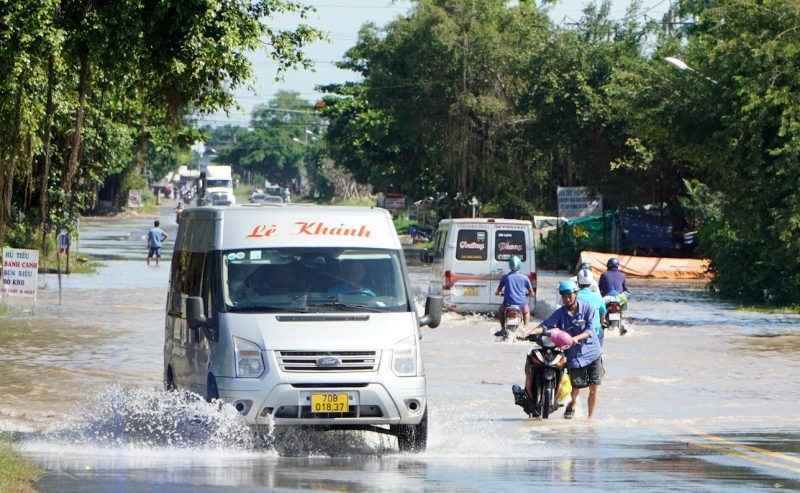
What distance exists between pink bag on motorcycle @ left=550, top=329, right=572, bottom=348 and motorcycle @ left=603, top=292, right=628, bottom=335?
8.76 metres

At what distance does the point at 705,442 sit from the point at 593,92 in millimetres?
36162

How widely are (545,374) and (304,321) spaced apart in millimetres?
3947

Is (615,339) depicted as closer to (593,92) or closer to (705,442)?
(705,442)

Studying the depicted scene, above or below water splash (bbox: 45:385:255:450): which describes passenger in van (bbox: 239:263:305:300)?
above

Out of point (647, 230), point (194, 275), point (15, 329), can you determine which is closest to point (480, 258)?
point (15, 329)

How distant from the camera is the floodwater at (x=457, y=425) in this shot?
9414mm

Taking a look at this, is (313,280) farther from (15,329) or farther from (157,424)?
(15,329)

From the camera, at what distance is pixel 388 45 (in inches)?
2222

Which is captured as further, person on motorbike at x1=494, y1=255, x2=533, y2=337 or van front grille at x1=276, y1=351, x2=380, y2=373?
person on motorbike at x1=494, y1=255, x2=533, y2=337

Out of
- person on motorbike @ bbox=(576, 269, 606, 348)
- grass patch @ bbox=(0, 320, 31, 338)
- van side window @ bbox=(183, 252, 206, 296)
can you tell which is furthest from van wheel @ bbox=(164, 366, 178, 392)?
grass patch @ bbox=(0, 320, 31, 338)

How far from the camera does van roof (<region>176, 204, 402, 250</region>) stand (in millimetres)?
11352

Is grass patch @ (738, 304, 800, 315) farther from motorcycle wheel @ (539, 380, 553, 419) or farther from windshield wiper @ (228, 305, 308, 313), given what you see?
windshield wiper @ (228, 305, 308, 313)

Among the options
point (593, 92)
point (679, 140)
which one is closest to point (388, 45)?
point (593, 92)

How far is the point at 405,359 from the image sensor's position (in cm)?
1064
